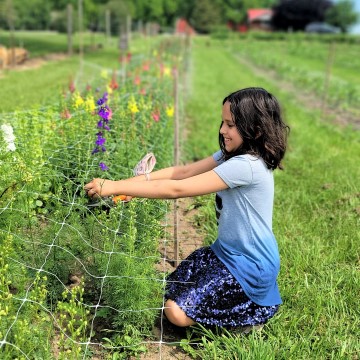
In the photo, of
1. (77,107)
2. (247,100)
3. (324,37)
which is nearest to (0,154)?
(77,107)

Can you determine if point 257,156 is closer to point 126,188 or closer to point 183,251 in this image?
point 126,188

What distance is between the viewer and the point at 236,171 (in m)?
2.22

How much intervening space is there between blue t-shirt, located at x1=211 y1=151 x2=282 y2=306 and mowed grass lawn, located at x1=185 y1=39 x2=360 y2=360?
25cm

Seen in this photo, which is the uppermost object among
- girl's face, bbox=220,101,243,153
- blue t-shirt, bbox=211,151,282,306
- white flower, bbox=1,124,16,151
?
girl's face, bbox=220,101,243,153

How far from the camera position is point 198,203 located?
13.2ft

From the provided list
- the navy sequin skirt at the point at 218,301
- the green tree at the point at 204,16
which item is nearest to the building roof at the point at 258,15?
the green tree at the point at 204,16

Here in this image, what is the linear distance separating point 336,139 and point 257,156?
4.82m

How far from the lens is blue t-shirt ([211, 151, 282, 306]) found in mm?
2293

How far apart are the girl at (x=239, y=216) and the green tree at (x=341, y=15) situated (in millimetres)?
87731

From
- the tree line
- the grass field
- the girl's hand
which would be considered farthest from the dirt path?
the tree line

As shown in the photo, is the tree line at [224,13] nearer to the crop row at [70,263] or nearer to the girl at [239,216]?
the crop row at [70,263]

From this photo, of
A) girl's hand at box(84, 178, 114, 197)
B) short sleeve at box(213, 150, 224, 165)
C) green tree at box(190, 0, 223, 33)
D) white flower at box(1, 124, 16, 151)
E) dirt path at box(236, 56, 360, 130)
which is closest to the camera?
girl's hand at box(84, 178, 114, 197)

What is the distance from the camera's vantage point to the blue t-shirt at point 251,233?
Answer: 229 cm

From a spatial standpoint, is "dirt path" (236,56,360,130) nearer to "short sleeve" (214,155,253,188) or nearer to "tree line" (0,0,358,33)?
"short sleeve" (214,155,253,188)
